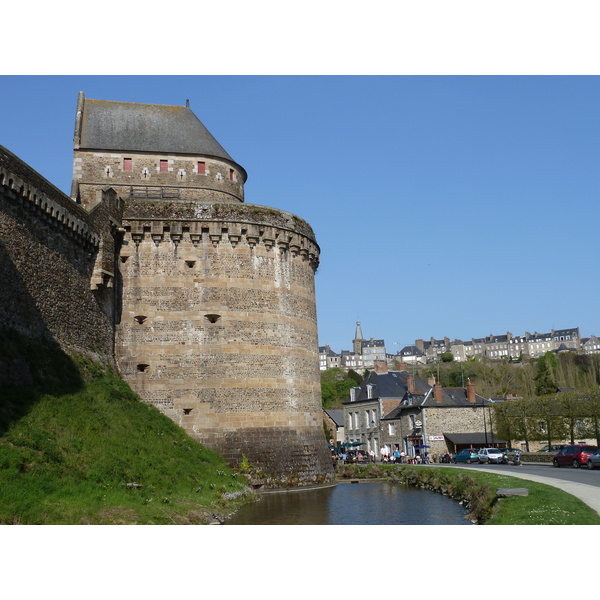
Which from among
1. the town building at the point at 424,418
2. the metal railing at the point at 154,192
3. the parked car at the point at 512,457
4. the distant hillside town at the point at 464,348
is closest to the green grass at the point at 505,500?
the parked car at the point at 512,457

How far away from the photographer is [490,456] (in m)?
34.3

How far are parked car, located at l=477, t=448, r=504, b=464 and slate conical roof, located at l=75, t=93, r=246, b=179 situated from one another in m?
20.7

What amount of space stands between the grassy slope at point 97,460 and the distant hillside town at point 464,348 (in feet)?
524

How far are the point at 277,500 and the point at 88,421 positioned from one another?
638cm

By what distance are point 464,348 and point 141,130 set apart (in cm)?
17613

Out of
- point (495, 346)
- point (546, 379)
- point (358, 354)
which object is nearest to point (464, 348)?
point (495, 346)

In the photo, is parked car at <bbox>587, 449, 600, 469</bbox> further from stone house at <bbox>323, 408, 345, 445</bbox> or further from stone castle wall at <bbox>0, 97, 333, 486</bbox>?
stone house at <bbox>323, 408, 345, 445</bbox>

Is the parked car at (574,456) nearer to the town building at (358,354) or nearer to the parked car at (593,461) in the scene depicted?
the parked car at (593,461)

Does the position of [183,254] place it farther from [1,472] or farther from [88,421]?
[1,472]

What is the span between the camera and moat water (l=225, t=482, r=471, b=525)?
14.6 m

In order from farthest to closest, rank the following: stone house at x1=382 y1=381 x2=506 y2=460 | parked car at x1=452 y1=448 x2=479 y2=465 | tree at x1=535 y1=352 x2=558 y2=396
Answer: tree at x1=535 y1=352 x2=558 y2=396
stone house at x1=382 y1=381 x2=506 y2=460
parked car at x1=452 y1=448 x2=479 y2=465

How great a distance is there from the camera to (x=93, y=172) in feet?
82.1

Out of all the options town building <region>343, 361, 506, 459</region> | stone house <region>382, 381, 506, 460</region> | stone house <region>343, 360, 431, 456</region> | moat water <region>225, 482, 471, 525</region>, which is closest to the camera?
moat water <region>225, 482, 471, 525</region>

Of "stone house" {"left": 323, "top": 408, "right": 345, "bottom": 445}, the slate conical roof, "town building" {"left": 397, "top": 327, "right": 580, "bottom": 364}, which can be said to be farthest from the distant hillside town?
the slate conical roof
